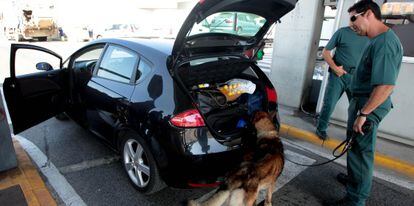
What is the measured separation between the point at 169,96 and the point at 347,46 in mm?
2728

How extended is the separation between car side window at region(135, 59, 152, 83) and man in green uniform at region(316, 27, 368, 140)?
8.54ft

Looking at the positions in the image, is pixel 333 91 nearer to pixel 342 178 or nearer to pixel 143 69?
pixel 342 178

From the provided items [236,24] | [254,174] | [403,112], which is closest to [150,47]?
[236,24]

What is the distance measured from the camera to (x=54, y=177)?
302 cm

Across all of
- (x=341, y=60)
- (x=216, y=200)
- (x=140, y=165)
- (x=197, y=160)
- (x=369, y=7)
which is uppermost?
(x=369, y=7)

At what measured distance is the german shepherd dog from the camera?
79.8 inches

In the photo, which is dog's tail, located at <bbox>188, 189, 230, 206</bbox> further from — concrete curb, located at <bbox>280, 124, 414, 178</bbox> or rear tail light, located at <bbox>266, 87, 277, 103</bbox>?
concrete curb, located at <bbox>280, 124, 414, 178</bbox>

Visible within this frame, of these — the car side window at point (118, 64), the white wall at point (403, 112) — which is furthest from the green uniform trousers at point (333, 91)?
the car side window at point (118, 64)

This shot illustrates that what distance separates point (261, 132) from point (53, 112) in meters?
2.67

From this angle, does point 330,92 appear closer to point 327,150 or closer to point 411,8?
point 327,150

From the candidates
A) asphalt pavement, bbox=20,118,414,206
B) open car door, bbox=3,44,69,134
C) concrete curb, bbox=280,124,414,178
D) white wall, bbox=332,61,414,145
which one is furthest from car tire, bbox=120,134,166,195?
white wall, bbox=332,61,414,145

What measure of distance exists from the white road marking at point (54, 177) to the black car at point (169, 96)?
470mm

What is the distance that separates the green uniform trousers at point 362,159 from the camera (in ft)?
7.70

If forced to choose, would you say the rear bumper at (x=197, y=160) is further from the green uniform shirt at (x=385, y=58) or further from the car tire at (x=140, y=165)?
the green uniform shirt at (x=385, y=58)
